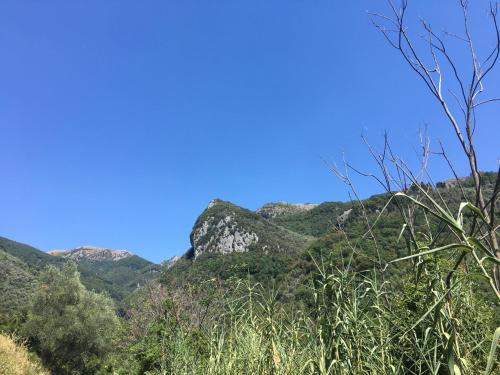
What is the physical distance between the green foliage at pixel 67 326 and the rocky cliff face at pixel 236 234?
82384 millimetres

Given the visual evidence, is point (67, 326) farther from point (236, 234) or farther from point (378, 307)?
point (236, 234)

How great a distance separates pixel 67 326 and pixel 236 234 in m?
102

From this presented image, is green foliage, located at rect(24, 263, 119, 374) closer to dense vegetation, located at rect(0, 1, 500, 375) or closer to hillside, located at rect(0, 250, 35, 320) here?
dense vegetation, located at rect(0, 1, 500, 375)

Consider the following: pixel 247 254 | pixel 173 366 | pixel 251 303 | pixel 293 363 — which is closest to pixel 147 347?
pixel 173 366

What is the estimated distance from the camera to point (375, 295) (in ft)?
8.91

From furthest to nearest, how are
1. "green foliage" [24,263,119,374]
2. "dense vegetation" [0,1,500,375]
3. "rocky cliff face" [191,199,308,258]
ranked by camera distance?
"rocky cliff face" [191,199,308,258], "green foliage" [24,263,119,374], "dense vegetation" [0,1,500,375]

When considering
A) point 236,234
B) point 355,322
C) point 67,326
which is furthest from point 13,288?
point 236,234

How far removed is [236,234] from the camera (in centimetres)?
12369

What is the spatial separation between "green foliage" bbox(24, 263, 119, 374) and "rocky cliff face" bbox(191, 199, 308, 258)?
82.4 meters

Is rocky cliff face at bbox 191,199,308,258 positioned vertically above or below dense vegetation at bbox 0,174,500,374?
above

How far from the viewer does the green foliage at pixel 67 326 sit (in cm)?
2138

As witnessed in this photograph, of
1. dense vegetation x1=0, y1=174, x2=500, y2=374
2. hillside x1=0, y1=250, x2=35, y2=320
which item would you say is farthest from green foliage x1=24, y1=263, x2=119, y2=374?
dense vegetation x1=0, y1=174, x2=500, y2=374

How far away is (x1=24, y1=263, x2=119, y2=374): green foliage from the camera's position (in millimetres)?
21375

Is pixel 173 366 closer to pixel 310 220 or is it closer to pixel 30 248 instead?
A: pixel 310 220
